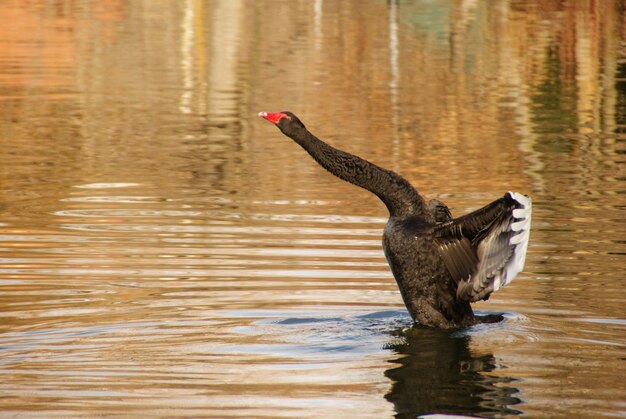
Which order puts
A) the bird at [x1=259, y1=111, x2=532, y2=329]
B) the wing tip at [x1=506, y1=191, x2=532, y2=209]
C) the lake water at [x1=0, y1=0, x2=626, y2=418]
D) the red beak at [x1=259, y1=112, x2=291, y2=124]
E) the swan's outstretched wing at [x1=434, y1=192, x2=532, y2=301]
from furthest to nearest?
the red beak at [x1=259, y1=112, x2=291, y2=124] < the bird at [x1=259, y1=111, x2=532, y2=329] < the swan's outstretched wing at [x1=434, y1=192, x2=532, y2=301] < the wing tip at [x1=506, y1=191, x2=532, y2=209] < the lake water at [x1=0, y1=0, x2=626, y2=418]

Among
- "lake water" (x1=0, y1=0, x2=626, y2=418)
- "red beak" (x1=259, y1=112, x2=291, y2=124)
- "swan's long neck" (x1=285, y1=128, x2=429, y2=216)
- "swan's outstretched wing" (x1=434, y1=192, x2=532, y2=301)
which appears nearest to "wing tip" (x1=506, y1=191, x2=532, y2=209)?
"swan's outstretched wing" (x1=434, y1=192, x2=532, y2=301)

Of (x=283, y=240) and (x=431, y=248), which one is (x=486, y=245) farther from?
(x=283, y=240)

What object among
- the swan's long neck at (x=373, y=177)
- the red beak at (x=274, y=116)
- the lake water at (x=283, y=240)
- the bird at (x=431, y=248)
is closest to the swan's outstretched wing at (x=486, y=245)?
the bird at (x=431, y=248)

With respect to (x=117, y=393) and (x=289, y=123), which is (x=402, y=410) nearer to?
(x=117, y=393)

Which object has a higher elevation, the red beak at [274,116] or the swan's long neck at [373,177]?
the red beak at [274,116]

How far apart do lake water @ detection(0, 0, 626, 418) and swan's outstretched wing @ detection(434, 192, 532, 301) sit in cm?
47

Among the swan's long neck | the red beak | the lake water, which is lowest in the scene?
the lake water

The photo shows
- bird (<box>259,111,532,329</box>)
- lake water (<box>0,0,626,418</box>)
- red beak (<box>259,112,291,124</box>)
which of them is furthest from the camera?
red beak (<box>259,112,291,124</box>)

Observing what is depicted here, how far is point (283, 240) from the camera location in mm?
13523

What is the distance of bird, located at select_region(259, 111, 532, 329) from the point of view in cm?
978

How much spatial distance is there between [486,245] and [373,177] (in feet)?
3.70

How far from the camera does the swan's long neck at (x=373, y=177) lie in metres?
10.3

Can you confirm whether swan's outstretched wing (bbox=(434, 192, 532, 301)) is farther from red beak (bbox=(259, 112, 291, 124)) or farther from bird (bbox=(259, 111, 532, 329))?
red beak (bbox=(259, 112, 291, 124))

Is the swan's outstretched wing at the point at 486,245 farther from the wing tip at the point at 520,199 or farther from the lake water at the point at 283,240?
the lake water at the point at 283,240
